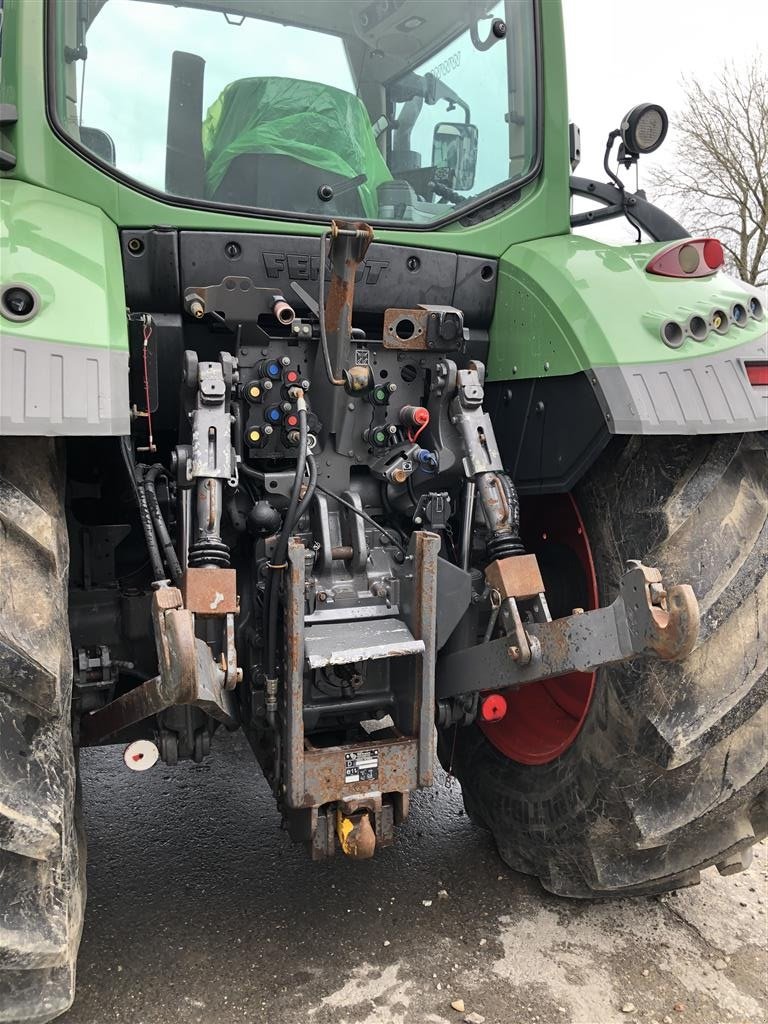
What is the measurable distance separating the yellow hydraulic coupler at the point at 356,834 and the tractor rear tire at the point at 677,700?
0.63m

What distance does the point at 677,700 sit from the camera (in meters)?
2.01

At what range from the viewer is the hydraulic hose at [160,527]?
2.08 metres

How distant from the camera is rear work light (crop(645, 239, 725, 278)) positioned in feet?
7.24

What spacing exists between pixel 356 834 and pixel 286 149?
6.03ft

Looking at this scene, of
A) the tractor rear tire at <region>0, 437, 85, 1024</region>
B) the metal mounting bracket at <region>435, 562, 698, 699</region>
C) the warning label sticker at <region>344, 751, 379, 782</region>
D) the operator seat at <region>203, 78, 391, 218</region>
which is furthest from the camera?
the operator seat at <region>203, 78, 391, 218</region>

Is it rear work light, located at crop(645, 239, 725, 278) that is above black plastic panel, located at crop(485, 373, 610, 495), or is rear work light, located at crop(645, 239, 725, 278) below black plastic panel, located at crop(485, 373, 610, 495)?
above

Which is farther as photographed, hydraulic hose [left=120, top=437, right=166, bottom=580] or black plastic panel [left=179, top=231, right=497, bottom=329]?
black plastic panel [left=179, top=231, right=497, bottom=329]

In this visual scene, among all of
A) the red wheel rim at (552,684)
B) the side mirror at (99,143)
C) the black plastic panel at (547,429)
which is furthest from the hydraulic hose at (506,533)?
the side mirror at (99,143)

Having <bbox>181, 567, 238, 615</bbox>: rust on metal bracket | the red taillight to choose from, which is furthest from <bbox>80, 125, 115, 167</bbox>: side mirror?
the red taillight

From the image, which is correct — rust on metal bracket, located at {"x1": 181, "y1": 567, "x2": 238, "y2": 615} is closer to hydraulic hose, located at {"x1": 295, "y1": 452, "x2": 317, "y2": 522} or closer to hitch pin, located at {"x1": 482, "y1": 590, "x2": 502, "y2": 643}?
hydraulic hose, located at {"x1": 295, "y1": 452, "x2": 317, "y2": 522}

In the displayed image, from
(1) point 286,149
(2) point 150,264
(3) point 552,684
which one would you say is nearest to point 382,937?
(3) point 552,684

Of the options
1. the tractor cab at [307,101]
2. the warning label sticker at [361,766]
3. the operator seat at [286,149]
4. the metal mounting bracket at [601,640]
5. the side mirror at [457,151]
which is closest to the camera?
the metal mounting bracket at [601,640]

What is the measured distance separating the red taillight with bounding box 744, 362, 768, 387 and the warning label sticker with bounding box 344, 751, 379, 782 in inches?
50.1

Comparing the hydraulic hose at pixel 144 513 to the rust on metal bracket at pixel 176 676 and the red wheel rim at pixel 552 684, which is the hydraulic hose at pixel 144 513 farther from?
the red wheel rim at pixel 552 684
